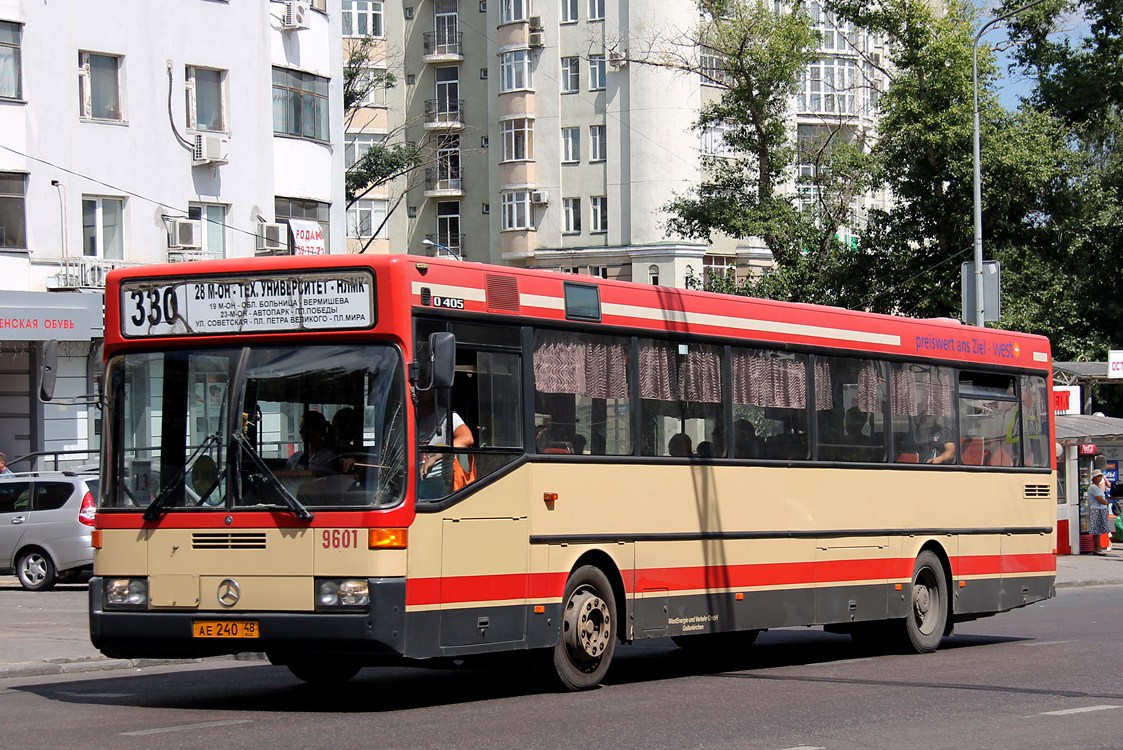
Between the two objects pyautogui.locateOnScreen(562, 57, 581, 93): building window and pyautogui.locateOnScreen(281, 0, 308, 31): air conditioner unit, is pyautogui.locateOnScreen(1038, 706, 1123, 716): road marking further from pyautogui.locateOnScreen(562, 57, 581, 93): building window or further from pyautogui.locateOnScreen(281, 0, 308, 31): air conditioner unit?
pyautogui.locateOnScreen(562, 57, 581, 93): building window

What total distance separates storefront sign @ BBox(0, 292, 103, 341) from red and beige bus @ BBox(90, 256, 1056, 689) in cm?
2072

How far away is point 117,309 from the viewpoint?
39.5 feet

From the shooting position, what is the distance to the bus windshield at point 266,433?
11.2 m

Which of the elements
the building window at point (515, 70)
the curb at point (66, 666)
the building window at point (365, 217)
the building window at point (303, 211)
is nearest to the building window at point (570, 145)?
the building window at point (515, 70)

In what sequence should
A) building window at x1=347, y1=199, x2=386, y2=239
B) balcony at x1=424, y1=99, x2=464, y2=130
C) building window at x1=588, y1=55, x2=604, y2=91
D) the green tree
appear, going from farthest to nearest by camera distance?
building window at x1=347, y1=199, x2=386, y2=239 < balcony at x1=424, y1=99, x2=464, y2=130 < building window at x1=588, y1=55, x2=604, y2=91 < the green tree

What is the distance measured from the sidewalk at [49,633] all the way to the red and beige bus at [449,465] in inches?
124

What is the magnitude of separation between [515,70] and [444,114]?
4.89 meters

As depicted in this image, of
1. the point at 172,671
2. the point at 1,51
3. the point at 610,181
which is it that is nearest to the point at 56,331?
the point at 1,51

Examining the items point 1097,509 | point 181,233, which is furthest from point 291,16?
point 1097,509

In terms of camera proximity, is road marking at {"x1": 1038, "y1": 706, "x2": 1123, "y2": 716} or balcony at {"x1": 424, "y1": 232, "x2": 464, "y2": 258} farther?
balcony at {"x1": 424, "y1": 232, "x2": 464, "y2": 258}

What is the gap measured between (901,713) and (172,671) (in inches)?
271

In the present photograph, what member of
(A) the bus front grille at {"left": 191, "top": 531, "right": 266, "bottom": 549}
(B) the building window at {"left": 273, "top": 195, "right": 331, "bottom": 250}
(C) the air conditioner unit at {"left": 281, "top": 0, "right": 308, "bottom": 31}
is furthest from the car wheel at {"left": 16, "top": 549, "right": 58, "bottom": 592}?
(C) the air conditioner unit at {"left": 281, "top": 0, "right": 308, "bottom": 31}

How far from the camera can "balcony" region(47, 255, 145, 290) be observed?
1345 inches

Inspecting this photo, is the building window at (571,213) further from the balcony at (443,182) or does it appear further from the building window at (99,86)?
the building window at (99,86)
